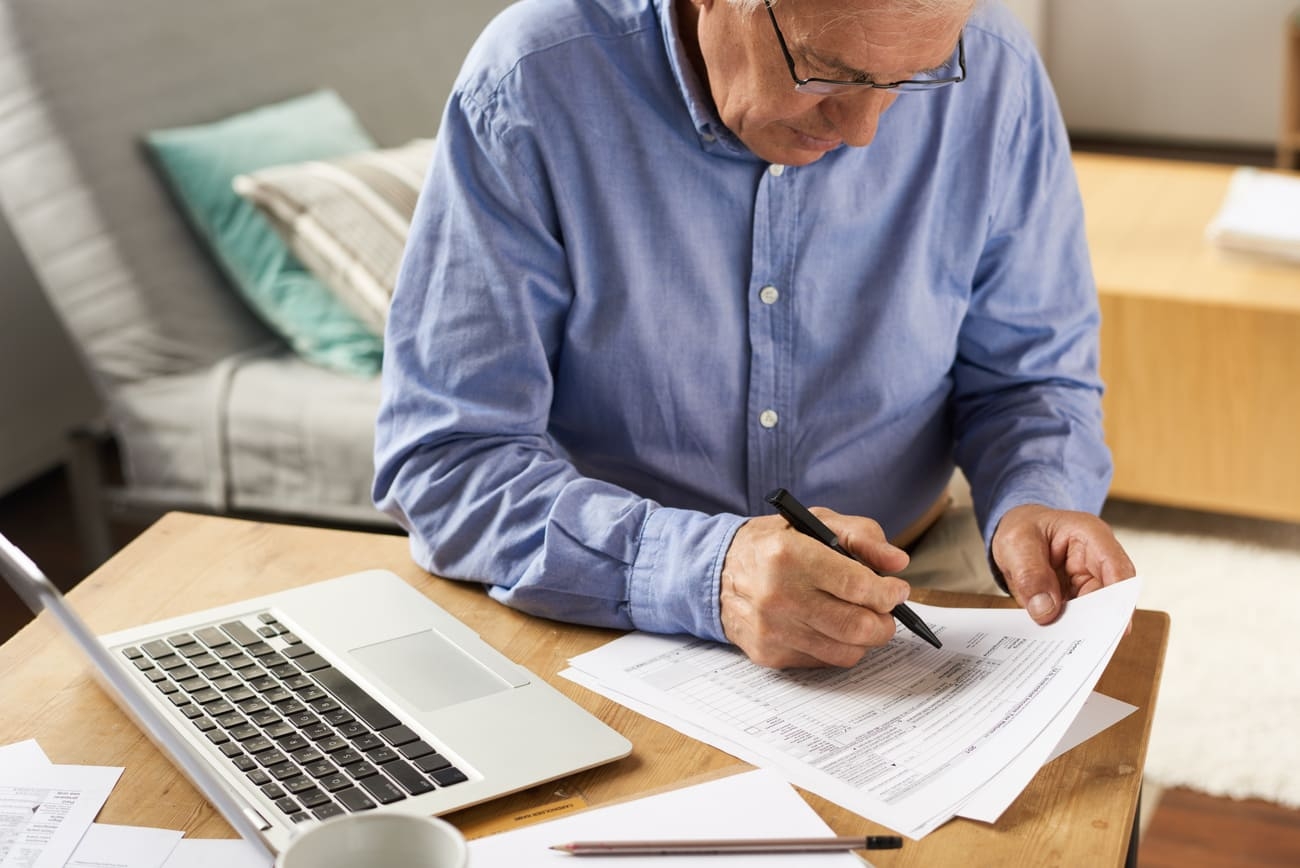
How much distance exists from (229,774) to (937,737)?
0.39m

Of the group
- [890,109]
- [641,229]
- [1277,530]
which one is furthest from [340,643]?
[1277,530]

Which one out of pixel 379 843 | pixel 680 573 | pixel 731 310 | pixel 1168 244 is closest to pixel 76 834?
pixel 379 843

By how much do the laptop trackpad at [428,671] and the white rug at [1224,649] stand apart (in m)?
1.24

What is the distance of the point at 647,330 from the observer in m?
1.09

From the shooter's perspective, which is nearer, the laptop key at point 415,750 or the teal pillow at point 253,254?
the laptop key at point 415,750

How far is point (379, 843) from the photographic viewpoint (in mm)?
562

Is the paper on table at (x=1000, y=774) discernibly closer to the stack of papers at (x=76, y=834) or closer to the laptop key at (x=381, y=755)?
the laptop key at (x=381, y=755)

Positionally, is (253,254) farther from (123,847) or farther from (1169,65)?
(1169,65)

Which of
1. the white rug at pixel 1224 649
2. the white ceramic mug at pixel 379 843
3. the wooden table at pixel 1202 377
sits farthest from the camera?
the wooden table at pixel 1202 377

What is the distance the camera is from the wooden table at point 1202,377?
87.8 inches

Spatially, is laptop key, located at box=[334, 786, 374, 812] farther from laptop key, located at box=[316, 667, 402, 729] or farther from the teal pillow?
the teal pillow

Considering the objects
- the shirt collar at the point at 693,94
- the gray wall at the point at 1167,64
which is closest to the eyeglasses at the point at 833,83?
the shirt collar at the point at 693,94

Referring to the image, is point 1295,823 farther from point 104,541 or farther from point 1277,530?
point 104,541

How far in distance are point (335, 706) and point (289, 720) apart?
28 millimetres
